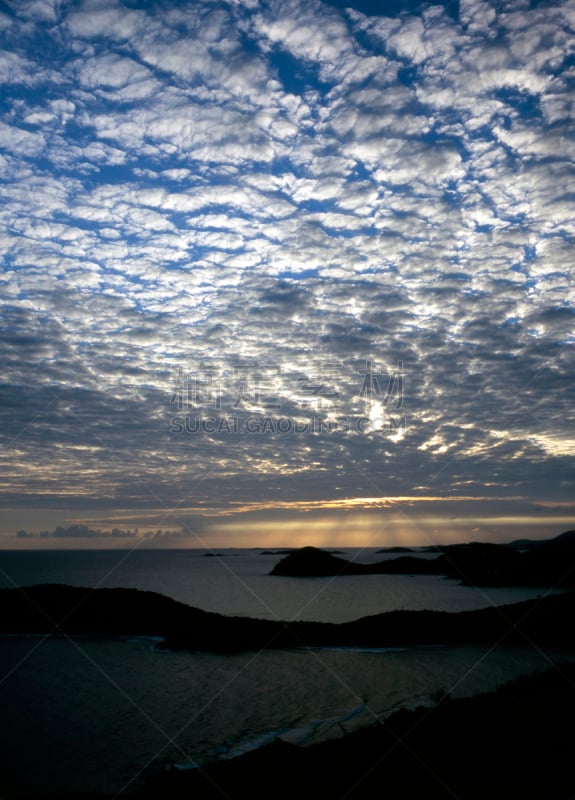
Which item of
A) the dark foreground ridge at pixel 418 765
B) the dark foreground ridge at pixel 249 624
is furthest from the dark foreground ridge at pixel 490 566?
the dark foreground ridge at pixel 418 765

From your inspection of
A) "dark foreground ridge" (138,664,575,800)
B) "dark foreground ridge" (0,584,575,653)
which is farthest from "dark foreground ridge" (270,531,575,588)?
"dark foreground ridge" (138,664,575,800)

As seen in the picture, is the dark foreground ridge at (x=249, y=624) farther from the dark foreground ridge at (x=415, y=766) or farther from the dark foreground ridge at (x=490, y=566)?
the dark foreground ridge at (x=490, y=566)

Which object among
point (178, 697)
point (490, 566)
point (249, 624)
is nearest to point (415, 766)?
point (178, 697)

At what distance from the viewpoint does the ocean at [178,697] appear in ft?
53.8

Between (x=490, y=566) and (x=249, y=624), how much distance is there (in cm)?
8169

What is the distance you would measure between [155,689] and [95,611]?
62.9 ft

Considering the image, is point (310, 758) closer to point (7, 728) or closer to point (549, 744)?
point (549, 744)

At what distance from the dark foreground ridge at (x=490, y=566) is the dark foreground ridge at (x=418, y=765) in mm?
80997

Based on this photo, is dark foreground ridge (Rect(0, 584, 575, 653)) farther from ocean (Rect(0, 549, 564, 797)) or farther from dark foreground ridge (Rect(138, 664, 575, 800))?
dark foreground ridge (Rect(138, 664, 575, 800))

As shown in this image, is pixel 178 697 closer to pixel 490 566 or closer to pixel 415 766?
pixel 415 766

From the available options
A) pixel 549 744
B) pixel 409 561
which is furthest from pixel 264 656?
pixel 409 561

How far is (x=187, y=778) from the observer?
13.6m

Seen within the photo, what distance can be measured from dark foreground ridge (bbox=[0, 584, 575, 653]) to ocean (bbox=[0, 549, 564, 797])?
1901 millimetres

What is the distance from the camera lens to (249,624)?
1473 inches
